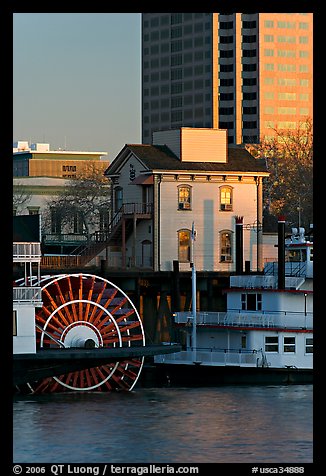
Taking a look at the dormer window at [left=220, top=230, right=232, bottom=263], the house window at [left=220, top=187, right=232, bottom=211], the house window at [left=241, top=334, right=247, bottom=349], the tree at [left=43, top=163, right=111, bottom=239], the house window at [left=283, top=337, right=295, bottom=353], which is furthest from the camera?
the tree at [left=43, top=163, right=111, bottom=239]

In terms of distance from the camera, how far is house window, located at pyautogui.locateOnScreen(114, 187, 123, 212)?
57.1m

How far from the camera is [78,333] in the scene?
37.7 meters

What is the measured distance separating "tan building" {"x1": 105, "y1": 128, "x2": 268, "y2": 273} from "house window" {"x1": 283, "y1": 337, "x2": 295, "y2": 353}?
13.6 metres

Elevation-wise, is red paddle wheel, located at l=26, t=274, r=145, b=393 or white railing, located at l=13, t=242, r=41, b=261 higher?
white railing, located at l=13, t=242, r=41, b=261

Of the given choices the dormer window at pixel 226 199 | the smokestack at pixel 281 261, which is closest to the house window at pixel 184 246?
the dormer window at pixel 226 199

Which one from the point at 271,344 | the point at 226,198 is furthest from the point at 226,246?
the point at 271,344

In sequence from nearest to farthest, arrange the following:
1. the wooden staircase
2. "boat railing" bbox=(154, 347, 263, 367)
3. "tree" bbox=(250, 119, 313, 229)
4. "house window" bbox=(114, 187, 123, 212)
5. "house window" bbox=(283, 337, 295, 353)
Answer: "boat railing" bbox=(154, 347, 263, 367), "house window" bbox=(283, 337, 295, 353), the wooden staircase, "house window" bbox=(114, 187, 123, 212), "tree" bbox=(250, 119, 313, 229)

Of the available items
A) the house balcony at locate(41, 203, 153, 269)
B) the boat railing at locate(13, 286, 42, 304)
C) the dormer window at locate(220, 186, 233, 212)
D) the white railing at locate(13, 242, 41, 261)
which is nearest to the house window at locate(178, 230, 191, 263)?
the house balcony at locate(41, 203, 153, 269)

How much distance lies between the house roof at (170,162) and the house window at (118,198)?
2.60ft

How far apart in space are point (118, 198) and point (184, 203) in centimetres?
396

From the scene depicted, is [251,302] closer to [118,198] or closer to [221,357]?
[221,357]

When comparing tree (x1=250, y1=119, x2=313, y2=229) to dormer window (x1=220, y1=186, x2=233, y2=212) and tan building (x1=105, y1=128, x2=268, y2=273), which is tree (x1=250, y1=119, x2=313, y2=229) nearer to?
tan building (x1=105, y1=128, x2=268, y2=273)
